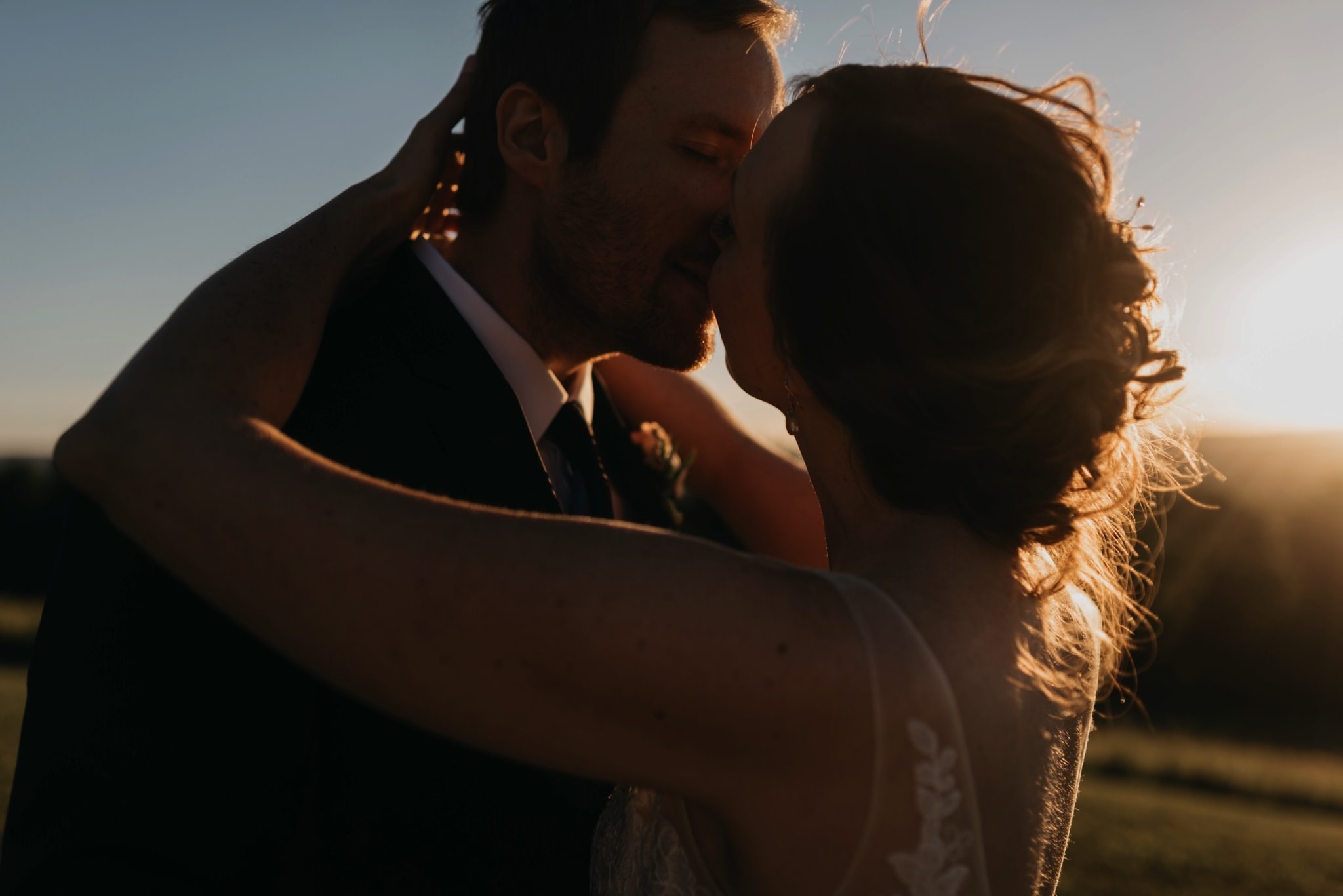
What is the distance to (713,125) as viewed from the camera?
3631mm

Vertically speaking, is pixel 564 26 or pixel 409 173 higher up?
pixel 564 26

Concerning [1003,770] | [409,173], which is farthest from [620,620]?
[409,173]

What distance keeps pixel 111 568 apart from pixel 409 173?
1395mm

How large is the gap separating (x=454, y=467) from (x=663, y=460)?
1.21 m

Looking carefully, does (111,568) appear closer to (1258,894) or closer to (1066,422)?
(1066,422)

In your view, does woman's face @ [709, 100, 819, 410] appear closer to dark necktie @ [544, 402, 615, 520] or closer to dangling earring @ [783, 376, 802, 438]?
dangling earring @ [783, 376, 802, 438]

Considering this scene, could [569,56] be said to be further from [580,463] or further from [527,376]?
[580,463]

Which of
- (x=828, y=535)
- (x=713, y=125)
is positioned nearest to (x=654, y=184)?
(x=713, y=125)

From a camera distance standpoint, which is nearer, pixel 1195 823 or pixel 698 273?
pixel 698 273

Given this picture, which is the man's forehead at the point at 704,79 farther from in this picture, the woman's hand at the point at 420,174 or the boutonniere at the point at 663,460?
the boutonniere at the point at 663,460

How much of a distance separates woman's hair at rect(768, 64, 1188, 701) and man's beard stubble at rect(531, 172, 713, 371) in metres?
1.40

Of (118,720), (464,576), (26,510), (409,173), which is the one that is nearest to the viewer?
(464,576)

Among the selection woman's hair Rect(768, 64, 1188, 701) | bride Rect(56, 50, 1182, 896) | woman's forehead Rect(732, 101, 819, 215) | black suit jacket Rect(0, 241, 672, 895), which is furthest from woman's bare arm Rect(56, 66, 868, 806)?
woman's forehead Rect(732, 101, 819, 215)

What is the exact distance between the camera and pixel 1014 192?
218 centimetres
